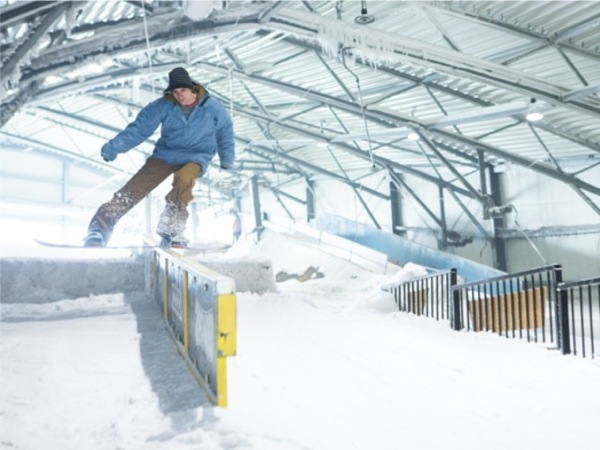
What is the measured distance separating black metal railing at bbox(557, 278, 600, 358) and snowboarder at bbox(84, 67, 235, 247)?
4.45m

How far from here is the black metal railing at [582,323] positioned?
493 centimetres

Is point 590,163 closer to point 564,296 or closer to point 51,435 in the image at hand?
point 564,296

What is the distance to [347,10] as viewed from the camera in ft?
25.6

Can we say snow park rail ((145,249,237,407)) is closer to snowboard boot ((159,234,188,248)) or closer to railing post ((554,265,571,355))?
snowboard boot ((159,234,188,248))

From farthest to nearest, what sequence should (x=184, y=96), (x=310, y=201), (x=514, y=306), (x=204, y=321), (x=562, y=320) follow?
(x=310, y=201)
(x=514, y=306)
(x=562, y=320)
(x=184, y=96)
(x=204, y=321)

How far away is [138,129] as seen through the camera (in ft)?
14.3

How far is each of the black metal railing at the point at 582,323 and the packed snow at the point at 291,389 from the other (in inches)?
18.0

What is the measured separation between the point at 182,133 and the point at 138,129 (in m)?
0.45

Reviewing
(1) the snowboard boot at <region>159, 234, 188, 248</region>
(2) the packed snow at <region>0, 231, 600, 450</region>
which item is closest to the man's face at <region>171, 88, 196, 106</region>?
(1) the snowboard boot at <region>159, 234, 188, 248</region>

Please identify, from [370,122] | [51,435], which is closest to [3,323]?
[51,435]

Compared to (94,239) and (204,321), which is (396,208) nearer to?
(94,239)

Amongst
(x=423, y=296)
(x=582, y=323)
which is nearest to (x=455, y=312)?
(x=423, y=296)

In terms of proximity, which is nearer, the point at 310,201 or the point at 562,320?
the point at 562,320

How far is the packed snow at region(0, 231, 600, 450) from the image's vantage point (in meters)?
2.66
